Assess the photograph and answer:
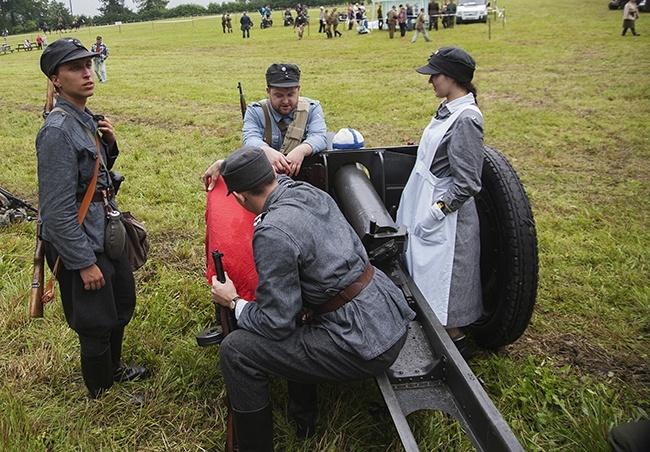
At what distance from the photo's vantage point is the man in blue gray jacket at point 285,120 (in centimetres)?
393

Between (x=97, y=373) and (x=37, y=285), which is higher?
(x=37, y=285)

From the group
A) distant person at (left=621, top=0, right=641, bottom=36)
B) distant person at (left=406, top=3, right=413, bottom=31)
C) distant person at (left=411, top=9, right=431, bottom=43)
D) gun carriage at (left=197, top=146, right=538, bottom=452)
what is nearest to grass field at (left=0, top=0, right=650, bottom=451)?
gun carriage at (left=197, top=146, right=538, bottom=452)

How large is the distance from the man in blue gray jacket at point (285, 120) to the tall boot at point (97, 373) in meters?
1.32

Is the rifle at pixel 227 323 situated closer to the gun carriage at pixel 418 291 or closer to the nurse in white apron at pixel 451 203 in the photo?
the gun carriage at pixel 418 291

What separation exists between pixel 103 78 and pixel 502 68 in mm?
12260

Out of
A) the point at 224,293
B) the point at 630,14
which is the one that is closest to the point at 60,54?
the point at 224,293

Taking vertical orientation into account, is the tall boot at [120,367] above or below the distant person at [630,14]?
below

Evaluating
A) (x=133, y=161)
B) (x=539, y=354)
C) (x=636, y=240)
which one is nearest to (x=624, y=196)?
(x=636, y=240)

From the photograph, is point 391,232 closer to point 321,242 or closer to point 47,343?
point 321,242

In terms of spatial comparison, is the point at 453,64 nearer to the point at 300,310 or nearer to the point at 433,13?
the point at 300,310

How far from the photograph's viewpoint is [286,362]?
250cm

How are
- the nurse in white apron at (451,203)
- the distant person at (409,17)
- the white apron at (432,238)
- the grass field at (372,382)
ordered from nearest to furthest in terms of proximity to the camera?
the grass field at (372,382) < the nurse in white apron at (451,203) < the white apron at (432,238) < the distant person at (409,17)

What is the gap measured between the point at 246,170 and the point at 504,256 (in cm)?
176

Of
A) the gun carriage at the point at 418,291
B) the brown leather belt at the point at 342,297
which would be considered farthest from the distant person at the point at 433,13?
the brown leather belt at the point at 342,297
